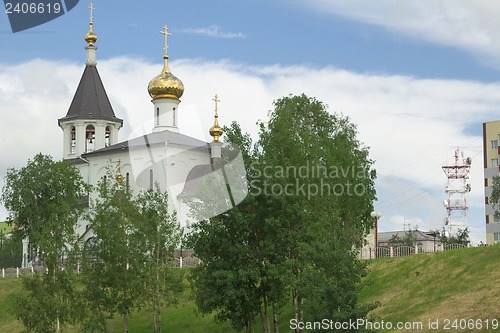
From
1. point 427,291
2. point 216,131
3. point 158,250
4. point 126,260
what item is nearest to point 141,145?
point 216,131

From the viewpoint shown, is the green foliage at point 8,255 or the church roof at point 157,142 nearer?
the church roof at point 157,142

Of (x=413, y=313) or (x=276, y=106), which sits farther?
(x=276, y=106)

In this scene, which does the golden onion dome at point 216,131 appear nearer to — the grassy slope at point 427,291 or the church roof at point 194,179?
the church roof at point 194,179

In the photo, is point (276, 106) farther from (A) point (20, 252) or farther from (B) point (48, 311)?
(A) point (20, 252)

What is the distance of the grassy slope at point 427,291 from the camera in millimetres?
34062

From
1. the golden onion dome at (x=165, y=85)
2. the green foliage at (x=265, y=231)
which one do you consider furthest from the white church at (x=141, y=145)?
the green foliage at (x=265, y=231)

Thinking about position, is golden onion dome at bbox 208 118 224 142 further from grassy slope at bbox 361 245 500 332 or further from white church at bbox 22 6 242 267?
grassy slope at bbox 361 245 500 332

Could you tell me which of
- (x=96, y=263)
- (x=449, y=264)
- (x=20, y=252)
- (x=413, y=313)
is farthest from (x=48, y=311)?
(x=20, y=252)

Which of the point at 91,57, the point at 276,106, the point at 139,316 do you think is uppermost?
the point at 91,57

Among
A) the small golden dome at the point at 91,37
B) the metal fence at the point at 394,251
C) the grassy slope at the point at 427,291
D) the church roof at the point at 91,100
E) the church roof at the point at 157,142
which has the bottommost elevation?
the grassy slope at the point at 427,291

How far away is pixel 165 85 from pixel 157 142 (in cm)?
475

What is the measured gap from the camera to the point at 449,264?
38969 mm

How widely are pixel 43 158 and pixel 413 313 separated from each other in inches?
1378

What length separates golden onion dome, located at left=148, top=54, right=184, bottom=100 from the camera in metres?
67.9
